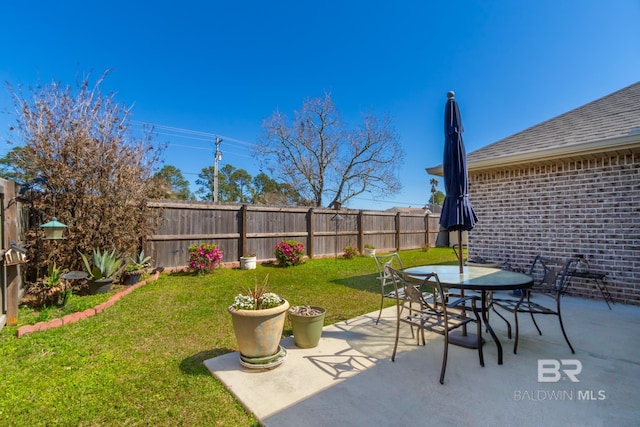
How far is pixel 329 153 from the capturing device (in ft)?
60.4

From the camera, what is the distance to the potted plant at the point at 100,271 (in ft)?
16.0

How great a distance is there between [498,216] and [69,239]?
8.13 metres

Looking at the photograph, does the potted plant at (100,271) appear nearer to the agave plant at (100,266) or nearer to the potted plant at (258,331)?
the agave plant at (100,266)

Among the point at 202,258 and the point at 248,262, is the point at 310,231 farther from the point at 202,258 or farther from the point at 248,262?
the point at 202,258

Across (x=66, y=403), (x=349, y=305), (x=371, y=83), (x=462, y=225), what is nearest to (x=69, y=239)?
(x=66, y=403)

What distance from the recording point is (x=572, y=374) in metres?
2.44

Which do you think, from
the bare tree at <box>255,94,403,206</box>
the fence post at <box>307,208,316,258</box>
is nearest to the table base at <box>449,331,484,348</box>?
the fence post at <box>307,208,316,258</box>

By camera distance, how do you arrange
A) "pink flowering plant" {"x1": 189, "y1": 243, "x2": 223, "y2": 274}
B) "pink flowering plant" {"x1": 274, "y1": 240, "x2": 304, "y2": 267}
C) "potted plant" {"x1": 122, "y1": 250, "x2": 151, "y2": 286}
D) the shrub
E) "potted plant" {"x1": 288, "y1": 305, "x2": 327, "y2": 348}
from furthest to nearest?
the shrub < "pink flowering plant" {"x1": 274, "y1": 240, "x2": 304, "y2": 267} < "pink flowering plant" {"x1": 189, "y1": 243, "x2": 223, "y2": 274} < "potted plant" {"x1": 122, "y1": 250, "x2": 151, "y2": 286} < "potted plant" {"x1": 288, "y1": 305, "x2": 327, "y2": 348}

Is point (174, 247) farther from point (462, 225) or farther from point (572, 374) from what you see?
point (572, 374)

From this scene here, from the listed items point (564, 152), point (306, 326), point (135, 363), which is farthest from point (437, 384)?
point (564, 152)

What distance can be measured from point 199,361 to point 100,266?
3.48m

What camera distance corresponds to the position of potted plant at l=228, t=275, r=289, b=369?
2496mm

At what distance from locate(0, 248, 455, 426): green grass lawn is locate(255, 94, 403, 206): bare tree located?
535 inches

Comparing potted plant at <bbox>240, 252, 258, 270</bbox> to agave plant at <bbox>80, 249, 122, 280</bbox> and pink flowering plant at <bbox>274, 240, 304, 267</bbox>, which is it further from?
agave plant at <bbox>80, 249, 122, 280</bbox>
